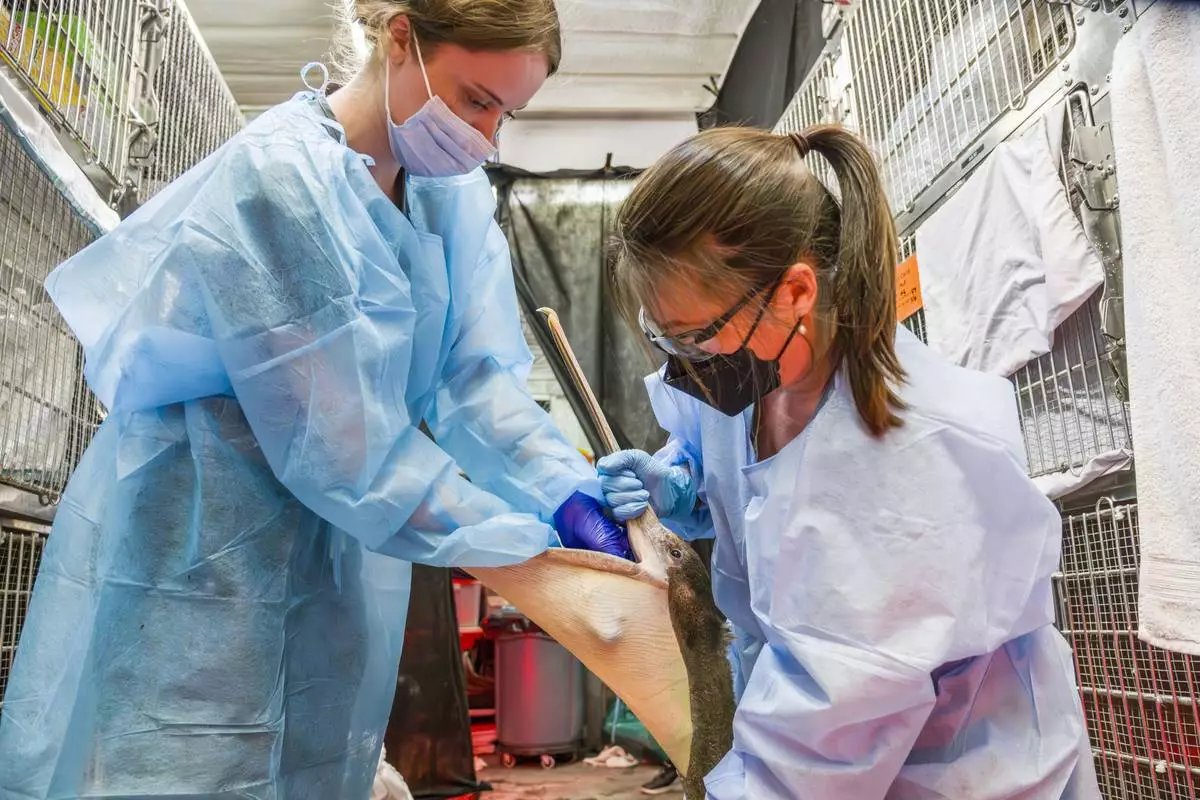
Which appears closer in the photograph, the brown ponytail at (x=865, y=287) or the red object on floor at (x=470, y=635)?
the brown ponytail at (x=865, y=287)

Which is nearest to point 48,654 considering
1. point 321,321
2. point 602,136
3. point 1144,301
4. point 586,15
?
point 321,321

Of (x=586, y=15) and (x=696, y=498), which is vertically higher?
(x=586, y=15)

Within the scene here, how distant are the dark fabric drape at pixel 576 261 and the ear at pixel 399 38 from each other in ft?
7.76

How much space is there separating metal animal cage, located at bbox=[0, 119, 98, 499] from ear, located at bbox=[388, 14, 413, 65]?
573 mm

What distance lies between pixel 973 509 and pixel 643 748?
2.92 metres

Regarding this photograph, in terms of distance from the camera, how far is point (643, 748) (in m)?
3.40

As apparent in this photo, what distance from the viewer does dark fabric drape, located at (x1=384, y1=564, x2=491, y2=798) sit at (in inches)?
99.0

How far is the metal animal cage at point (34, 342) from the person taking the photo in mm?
1267

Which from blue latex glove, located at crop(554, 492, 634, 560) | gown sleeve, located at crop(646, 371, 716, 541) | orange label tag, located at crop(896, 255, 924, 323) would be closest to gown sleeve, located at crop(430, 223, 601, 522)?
blue latex glove, located at crop(554, 492, 634, 560)

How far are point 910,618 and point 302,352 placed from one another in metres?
0.64

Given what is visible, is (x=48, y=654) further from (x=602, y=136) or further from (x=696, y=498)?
(x=602, y=136)

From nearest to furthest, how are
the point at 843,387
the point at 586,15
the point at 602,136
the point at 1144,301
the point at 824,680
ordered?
the point at 824,680
the point at 843,387
the point at 1144,301
the point at 586,15
the point at 602,136

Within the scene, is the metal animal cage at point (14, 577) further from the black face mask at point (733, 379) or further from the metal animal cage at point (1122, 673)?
the metal animal cage at point (1122, 673)

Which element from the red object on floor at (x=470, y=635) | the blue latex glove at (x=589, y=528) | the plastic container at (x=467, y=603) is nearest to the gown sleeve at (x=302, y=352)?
the blue latex glove at (x=589, y=528)
